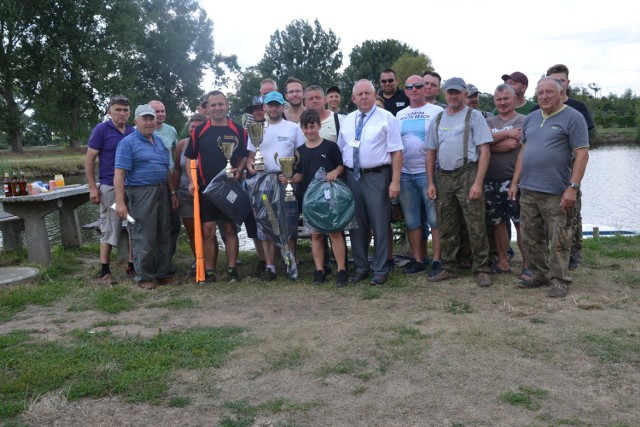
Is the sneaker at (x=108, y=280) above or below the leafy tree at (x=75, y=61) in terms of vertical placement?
below

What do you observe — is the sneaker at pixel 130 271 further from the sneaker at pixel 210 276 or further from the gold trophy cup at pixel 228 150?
the gold trophy cup at pixel 228 150

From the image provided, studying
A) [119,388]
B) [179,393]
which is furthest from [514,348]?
[119,388]

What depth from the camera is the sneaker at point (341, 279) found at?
235 inches

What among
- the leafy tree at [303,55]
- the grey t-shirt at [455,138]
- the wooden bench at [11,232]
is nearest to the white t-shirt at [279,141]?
the grey t-shirt at [455,138]

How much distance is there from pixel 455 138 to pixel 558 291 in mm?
1705

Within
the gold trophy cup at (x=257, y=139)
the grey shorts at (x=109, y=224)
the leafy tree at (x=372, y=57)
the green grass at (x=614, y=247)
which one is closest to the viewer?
the gold trophy cup at (x=257, y=139)

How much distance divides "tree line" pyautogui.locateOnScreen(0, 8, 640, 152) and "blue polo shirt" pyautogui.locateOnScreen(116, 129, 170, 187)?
101 feet

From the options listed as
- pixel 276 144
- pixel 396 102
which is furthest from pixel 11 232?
pixel 396 102

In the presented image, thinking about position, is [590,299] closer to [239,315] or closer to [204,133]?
[239,315]

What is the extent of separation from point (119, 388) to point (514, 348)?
2.56m

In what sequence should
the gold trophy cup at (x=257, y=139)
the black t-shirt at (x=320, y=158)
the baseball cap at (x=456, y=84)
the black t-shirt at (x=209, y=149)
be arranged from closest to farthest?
A: the baseball cap at (x=456, y=84) < the black t-shirt at (x=320, y=158) < the gold trophy cup at (x=257, y=139) < the black t-shirt at (x=209, y=149)

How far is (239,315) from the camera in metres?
5.06

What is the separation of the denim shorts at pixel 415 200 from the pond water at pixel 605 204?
441cm

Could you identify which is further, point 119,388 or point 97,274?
point 97,274
